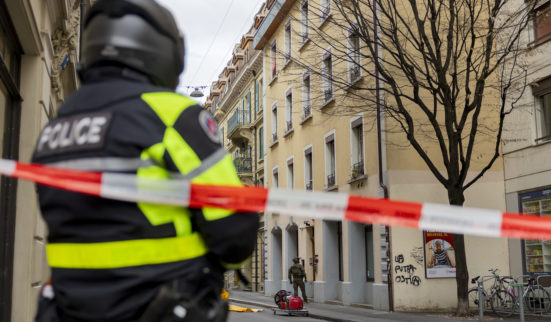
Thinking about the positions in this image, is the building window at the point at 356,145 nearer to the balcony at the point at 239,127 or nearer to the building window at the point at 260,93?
the building window at the point at 260,93

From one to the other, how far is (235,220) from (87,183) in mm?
468

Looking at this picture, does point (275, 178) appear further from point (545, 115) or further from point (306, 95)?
point (545, 115)

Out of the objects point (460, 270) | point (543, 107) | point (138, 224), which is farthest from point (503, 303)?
point (138, 224)

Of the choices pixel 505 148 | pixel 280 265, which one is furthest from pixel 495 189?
pixel 280 265

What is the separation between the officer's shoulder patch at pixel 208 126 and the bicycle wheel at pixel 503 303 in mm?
16869

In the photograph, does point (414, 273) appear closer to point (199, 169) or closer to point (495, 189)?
point (495, 189)

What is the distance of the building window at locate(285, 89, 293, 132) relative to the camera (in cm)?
3171

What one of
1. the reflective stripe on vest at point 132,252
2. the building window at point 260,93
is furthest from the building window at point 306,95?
the reflective stripe on vest at point 132,252

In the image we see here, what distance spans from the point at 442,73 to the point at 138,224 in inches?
615

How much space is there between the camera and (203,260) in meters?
2.16

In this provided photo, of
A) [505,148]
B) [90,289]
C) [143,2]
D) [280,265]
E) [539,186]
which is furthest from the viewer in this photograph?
[280,265]

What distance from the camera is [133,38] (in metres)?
2.35

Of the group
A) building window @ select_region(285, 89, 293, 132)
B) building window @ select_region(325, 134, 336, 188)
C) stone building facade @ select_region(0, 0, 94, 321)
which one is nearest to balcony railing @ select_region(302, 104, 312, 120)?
building window @ select_region(325, 134, 336, 188)

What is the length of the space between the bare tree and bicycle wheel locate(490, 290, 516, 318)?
1344mm
